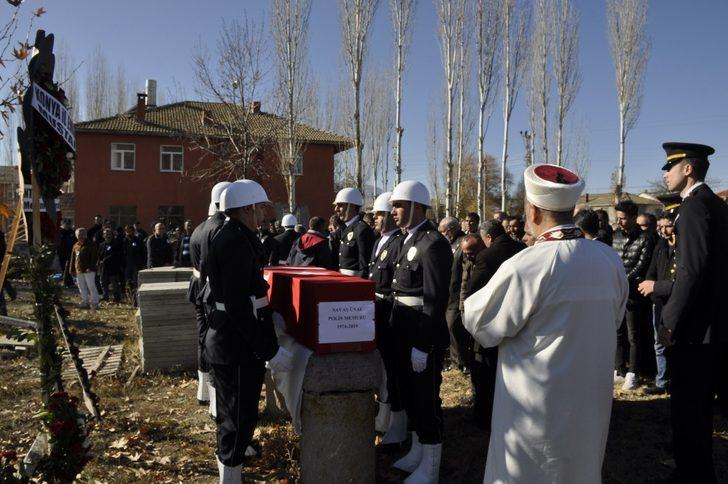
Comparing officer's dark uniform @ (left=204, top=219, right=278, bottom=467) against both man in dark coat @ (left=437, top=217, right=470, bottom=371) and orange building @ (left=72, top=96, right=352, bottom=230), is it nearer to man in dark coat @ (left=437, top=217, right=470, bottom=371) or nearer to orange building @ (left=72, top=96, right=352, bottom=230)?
→ man in dark coat @ (left=437, top=217, right=470, bottom=371)

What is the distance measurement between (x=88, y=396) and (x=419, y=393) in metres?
3.56

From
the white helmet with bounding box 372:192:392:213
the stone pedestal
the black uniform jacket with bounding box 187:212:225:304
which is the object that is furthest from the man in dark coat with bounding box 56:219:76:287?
the stone pedestal

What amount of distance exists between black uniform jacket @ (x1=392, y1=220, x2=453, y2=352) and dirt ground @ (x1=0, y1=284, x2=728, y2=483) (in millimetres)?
1235

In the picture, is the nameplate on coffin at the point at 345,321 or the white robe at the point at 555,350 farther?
the nameplate on coffin at the point at 345,321

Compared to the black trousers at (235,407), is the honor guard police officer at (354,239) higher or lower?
higher

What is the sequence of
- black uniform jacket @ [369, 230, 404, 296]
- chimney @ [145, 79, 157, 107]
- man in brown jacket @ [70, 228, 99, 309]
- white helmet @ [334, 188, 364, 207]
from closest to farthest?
black uniform jacket @ [369, 230, 404, 296], white helmet @ [334, 188, 364, 207], man in brown jacket @ [70, 228, 99, 309], chimney @ [145, 79, 157, 107]

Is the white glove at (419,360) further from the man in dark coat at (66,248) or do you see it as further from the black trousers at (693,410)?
the man in dark coat at (66,248)

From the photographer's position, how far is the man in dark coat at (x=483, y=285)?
18.1 feet

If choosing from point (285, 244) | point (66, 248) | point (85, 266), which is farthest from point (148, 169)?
point (285, 244)

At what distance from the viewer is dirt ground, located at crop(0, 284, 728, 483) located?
4.58 m

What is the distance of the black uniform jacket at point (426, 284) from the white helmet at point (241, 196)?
50.4 inches

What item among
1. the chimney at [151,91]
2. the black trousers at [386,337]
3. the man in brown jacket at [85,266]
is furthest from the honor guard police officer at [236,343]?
the chimney at [151,91]

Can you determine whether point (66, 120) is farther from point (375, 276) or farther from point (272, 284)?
point (375, 276)

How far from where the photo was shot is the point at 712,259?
364cm
